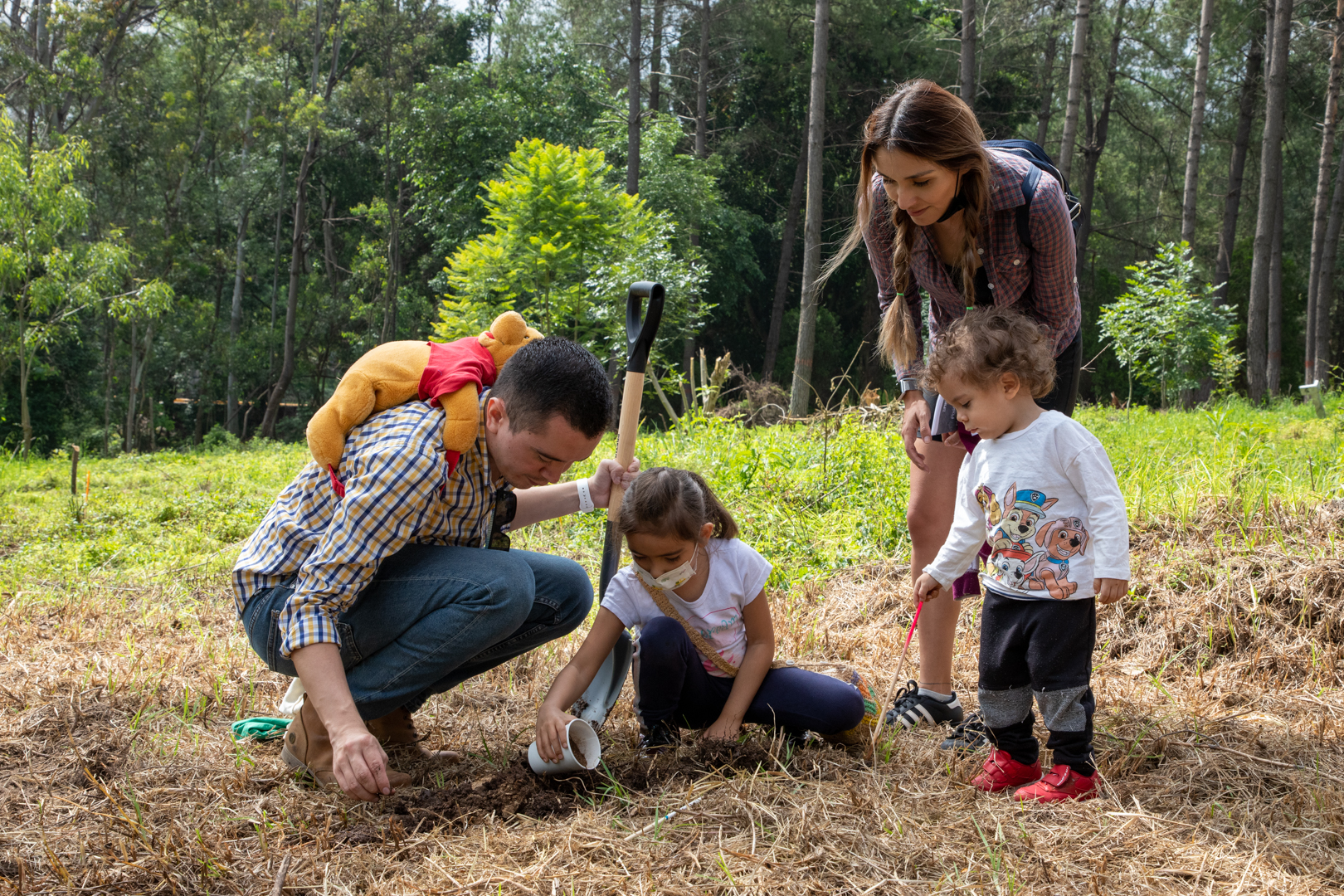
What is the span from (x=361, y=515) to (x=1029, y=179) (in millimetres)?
1745

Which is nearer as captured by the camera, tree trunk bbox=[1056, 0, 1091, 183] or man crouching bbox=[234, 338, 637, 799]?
man crouching bbox=[234, 338, 637, 799]

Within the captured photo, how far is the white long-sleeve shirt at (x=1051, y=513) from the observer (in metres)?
2.03

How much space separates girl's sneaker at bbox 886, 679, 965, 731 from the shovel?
0.79 meters

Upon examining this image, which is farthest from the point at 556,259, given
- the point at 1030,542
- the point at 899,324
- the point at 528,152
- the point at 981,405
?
the point at 1030,542

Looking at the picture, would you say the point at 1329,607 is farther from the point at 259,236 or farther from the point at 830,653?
the point at 259,236

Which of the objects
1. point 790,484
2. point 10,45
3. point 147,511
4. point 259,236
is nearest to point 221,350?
point 259,236

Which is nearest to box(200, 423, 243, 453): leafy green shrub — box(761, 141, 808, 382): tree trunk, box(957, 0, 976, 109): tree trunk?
box(761, 141, 808, 382): tree trunk

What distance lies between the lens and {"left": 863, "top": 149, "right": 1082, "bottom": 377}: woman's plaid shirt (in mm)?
2244

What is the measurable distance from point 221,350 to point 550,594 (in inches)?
1039

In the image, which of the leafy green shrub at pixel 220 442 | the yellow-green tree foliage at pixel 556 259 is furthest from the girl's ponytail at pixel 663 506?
the leafy green shrub at pixel 220 442

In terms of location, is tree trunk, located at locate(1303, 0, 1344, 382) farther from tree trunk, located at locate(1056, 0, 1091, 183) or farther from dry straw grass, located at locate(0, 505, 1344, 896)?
dry straw grass, located at locate(0, 505, 1344, 896)

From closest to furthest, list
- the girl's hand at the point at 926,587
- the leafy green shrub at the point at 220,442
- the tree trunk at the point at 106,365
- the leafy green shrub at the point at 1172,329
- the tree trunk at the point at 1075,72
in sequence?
the girl's hand at the point at 926,587 → the leafy green shrub at the point at 1172,329 → the tree trunk at the point at 1075,72 → the leafy green shrub at the point at 220,442 → the tree trunk at the point at 106,365

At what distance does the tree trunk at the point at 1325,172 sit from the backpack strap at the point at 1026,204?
15653mm

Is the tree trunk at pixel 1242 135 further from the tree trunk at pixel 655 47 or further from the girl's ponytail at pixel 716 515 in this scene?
the girl's ponytail at pixel 716 515
